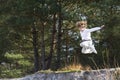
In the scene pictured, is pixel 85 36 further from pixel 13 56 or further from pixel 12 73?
pixel 12 73

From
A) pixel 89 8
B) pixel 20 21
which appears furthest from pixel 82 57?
pixel 20 21

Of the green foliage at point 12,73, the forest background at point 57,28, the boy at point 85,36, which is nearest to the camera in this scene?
the boy at point 85,36

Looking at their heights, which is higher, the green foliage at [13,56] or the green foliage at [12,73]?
the green foliage at [13,56]

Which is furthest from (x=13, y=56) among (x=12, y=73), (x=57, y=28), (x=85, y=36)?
(x=85, y=36)

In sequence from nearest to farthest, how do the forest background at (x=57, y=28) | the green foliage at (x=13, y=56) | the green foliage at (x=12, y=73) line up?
1. the forest background at (x=57, y=28)
2. the green foliage at (x=13, y=56)
3. the green foliage at (x=12, y=73)

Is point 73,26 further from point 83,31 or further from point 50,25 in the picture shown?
point 83,31

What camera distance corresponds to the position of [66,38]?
853 inches

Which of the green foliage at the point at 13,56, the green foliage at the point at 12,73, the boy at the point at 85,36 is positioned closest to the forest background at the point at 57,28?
the green foliage at the point at 13,56

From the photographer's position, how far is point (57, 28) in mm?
20578

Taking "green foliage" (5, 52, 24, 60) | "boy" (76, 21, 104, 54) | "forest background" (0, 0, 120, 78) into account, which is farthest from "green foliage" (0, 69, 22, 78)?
"boy" (76, 21, 104, 54)

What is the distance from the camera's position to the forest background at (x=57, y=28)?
1714 cm

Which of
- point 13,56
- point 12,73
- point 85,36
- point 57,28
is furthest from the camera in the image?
point 12,73

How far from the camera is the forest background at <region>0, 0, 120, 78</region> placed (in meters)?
17.1

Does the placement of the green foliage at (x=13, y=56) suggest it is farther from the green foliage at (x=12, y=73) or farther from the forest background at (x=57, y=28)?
the green foliage at (x=12, y=73)
